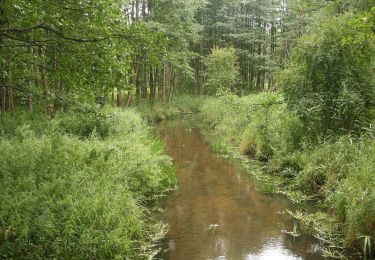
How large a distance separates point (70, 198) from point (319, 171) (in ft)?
22.4

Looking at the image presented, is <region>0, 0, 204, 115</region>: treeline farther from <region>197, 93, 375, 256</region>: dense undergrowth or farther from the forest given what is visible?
<region>197, 93, 375, 256</region>: dense undergrowth

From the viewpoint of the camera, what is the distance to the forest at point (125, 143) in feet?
19.3

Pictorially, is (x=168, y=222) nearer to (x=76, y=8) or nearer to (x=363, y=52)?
(x=76, y=8)

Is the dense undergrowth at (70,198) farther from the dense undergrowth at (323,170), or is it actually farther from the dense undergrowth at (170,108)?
the dense undergrowth at (170,108)

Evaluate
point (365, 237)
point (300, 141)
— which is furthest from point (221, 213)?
point (300, 141)

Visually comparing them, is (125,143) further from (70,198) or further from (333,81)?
(333,81)

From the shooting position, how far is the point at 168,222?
827cm

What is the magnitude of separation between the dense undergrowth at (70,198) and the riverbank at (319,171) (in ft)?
11.8

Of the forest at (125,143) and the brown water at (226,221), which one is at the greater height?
the forest at (125,143)

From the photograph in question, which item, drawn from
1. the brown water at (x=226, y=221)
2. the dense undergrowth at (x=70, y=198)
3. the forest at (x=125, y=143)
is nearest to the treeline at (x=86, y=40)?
the forest at (x=125, y=143)

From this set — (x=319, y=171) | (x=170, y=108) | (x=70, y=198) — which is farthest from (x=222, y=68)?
(x=70, y=198)

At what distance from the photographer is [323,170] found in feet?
32.5

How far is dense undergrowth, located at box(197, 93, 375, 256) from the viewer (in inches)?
267

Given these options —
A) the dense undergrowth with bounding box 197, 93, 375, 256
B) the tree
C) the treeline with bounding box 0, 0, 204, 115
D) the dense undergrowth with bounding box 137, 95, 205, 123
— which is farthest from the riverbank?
the tree
